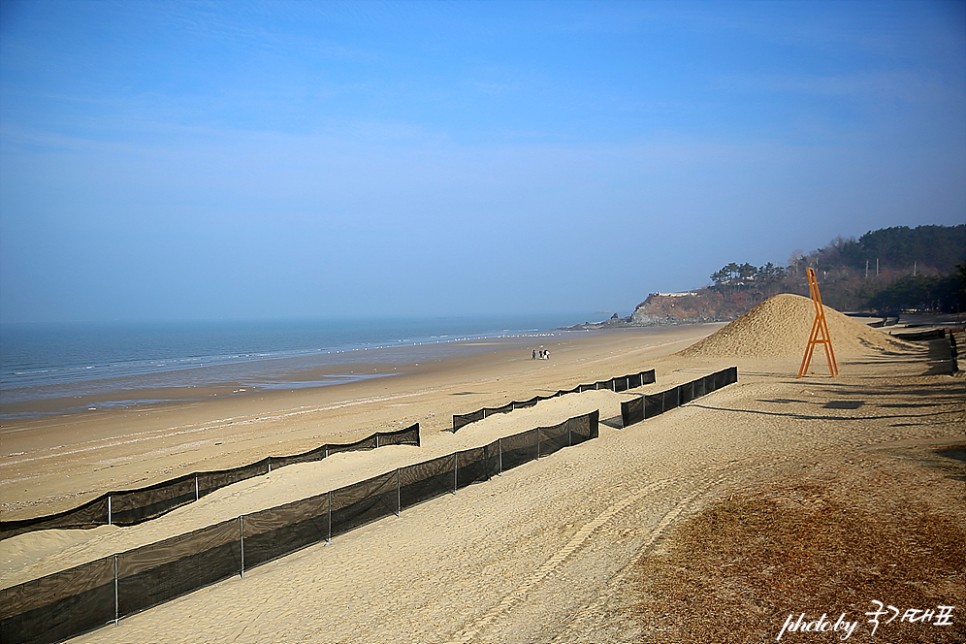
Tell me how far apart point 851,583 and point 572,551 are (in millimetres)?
4316

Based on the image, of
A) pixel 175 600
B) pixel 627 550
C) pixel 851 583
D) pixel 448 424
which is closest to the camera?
pixel 851 583

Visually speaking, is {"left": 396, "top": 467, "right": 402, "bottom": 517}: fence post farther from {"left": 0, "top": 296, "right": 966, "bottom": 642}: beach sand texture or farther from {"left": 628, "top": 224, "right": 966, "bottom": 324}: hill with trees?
{"left": 628, "top": 224, "right": 966, "bottom": 324}: hill with trees

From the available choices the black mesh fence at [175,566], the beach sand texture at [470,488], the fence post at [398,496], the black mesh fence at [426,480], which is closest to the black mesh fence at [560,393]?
the beach sand texture at [470,488]

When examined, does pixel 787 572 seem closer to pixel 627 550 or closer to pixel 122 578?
pixel 627 550

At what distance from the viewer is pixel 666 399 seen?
26.8m

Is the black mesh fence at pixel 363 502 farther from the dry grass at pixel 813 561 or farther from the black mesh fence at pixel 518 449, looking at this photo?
the dry grass at pixel 813 561

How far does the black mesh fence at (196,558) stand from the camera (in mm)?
9141

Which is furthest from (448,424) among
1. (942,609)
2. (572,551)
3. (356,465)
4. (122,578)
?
(942,609)

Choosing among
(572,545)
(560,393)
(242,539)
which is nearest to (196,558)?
(242,539)

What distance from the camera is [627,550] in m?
11.9

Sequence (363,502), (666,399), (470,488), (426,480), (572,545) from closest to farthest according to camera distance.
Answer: (572,545), (363,502), (426,480), (470,488), (666,399)

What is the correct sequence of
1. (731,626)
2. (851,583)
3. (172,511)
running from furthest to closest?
(172,511)
(851,583)
(731,626)

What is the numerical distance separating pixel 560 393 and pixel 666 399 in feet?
15.2

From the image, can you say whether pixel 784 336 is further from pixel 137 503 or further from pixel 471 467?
pixel 137 503
